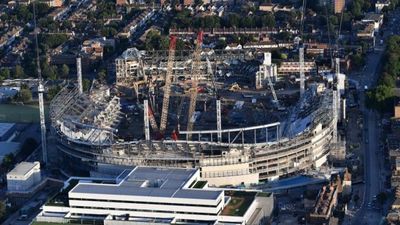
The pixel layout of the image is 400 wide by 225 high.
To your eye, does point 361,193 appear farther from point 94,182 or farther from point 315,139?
point 94,182

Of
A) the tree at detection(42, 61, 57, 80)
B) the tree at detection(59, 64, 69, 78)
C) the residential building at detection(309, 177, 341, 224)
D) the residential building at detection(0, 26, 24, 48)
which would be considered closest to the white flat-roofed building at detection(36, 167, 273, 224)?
the residential building at detection(309, 177, 341, 224)

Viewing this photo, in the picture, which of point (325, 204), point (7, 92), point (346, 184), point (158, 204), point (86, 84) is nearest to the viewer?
point (158, 204)

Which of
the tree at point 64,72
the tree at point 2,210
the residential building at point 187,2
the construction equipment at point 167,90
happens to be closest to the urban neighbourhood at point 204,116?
the tree at point 2,210

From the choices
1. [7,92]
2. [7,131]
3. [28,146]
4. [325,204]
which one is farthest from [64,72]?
[325,204]

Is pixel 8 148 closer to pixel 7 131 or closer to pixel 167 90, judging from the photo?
pixel 7 131

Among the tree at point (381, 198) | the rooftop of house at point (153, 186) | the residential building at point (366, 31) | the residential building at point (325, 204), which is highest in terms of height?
the residential building at point (366, 31)

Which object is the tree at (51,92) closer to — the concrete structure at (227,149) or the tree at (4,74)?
the tree at (4,74)
